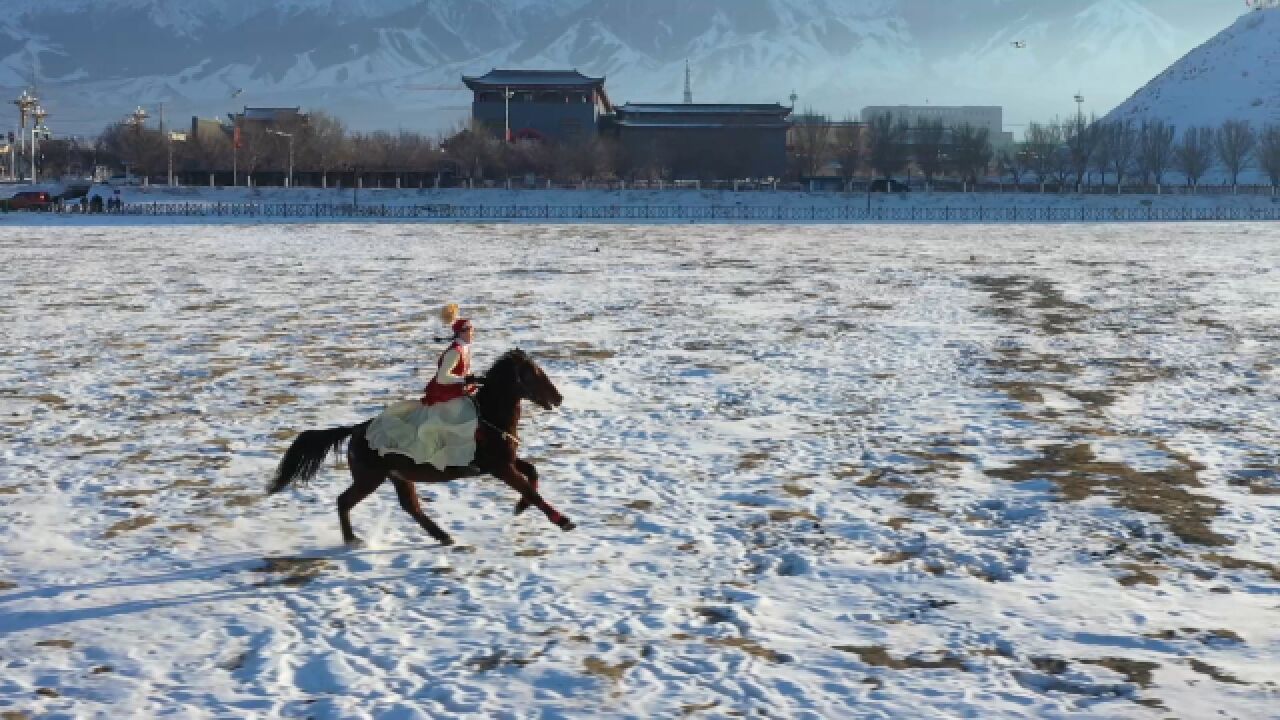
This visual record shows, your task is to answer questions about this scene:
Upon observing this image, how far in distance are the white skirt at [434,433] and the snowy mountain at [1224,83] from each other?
531 ft

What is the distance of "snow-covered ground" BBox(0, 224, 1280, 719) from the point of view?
21.9ft

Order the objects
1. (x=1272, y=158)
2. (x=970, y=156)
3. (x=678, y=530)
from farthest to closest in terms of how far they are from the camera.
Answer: (x=970, y=156)
(x=1272, y=158)
(x=678, y=530)

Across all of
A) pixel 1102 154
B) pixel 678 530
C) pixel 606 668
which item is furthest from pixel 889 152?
→ pixel 606 668

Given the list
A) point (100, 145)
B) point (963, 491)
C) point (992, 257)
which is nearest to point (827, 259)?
point (992, 257)

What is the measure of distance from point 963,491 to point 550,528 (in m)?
3.38

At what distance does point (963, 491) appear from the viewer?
10.4 metres

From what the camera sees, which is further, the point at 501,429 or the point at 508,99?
the point at 508,99

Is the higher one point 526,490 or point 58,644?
point 526,490

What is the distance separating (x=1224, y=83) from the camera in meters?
173

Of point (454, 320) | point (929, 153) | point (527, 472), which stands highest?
point (929, 153)

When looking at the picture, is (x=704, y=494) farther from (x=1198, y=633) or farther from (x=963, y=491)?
(x=1198, y=633)

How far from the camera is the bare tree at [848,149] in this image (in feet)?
374

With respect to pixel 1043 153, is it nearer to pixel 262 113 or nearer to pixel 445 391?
pixel 262 113

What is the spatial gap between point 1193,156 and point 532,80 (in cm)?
6201
